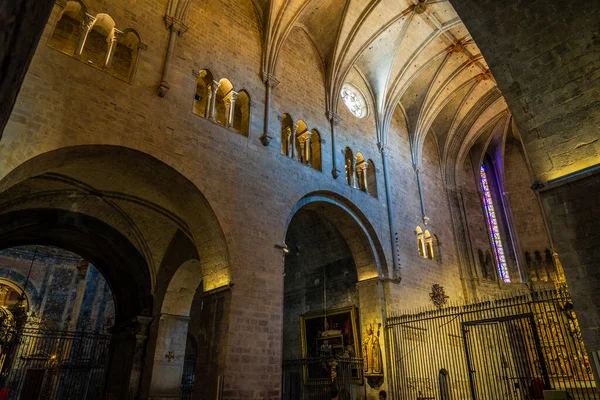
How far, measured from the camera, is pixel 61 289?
17766mm

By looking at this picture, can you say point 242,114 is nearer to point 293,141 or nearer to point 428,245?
point 293,141

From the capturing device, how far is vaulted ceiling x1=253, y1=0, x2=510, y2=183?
1283 cm

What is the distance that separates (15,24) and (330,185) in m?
10.5

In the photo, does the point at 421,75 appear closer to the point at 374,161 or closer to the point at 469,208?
the point at 374,161

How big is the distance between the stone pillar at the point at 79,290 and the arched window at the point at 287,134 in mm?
12633

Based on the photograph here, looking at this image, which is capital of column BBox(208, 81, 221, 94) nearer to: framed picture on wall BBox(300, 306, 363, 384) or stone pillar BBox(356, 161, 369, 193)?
stone pillar BBox(356, 161, 369, 193)

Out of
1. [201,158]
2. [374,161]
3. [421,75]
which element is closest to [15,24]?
[201,158]

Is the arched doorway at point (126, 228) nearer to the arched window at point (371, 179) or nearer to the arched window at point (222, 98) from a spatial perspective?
the arched window at point (222, 98)

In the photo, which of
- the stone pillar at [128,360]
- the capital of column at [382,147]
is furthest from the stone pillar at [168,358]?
the capital of column at [382,147]

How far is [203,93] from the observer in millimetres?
10547

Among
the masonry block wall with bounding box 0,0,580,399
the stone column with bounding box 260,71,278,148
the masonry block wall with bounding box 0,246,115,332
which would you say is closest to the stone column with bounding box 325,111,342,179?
the masonry block wall with bounding box 0,0,580,399

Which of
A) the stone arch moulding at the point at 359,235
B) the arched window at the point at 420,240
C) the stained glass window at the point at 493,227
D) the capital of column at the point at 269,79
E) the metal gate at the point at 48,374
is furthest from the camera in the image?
the stained glass window at the point at 493,227

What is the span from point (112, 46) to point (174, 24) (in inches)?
68.2

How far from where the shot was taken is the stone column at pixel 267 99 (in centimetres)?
1009
